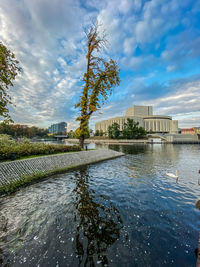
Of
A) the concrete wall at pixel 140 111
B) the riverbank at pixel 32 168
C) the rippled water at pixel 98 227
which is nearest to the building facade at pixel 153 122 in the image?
the concrete wall at pixel 140 111

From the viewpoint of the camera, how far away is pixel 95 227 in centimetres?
493

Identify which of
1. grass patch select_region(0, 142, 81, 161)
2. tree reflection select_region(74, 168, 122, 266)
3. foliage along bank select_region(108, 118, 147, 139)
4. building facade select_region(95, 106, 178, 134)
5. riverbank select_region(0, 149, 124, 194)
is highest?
building facade select_region(95, 106, 178, 134)

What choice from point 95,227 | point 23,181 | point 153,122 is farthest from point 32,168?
point 153,122

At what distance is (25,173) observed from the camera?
10.1 m

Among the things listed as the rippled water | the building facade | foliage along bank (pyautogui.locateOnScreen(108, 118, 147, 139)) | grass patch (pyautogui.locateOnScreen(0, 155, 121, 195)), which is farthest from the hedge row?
the building facade

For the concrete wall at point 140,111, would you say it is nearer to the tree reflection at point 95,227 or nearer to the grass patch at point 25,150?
the grass patch at point 25,150

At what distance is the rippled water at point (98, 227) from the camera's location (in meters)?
3.66

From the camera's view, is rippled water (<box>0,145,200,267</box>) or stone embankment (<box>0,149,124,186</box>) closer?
rippled water (<box>0,145,200,267</box>)

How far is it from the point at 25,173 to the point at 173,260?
422 inches

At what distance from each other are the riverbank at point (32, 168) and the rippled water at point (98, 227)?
115 cm

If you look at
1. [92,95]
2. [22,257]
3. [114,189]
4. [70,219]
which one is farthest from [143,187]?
[92,95]

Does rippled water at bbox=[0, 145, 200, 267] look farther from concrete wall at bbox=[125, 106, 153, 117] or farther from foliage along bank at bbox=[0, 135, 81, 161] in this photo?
concrete wall at bbox=[125, 106, 153, 117]

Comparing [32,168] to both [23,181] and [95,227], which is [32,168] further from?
[95,227]

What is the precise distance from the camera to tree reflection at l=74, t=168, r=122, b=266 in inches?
147
